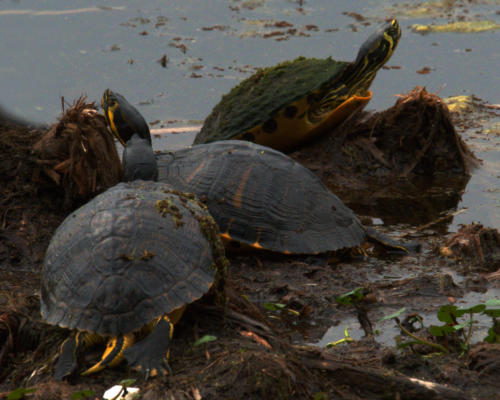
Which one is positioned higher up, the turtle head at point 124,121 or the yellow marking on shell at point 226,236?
the turtle head at point 124,121

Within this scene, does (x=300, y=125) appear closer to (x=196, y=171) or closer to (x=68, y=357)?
(x=196, y=171)

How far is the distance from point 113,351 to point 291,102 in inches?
219

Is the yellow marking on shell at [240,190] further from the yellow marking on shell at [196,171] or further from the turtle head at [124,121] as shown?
the turtle head at [124,121]

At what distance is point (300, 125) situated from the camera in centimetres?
912

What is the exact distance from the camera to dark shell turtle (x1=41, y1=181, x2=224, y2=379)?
3807 mm

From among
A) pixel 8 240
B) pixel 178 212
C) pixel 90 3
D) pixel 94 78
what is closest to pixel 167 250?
pixel 178 212

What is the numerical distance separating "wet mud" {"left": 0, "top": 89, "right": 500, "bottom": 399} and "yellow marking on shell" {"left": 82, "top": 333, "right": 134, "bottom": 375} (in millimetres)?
49

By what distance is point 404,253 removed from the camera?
21.3 ft

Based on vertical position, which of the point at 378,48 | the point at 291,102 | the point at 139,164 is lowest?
the point at 291,102

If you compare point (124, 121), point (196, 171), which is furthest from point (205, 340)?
point (124, 121)

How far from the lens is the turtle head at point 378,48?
9.65 meters

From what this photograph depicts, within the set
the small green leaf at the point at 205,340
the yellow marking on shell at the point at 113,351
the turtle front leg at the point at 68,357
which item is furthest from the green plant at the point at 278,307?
the turtle front leg at the point at 68,357

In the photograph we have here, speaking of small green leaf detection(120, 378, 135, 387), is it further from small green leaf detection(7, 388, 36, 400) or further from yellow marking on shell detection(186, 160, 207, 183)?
yellow marking on shell detection(186, 160, 207, 183)

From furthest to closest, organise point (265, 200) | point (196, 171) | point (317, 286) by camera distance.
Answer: point (196, 171)
point (265, 200)
point (317, 286)
